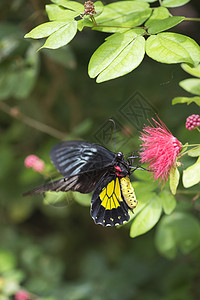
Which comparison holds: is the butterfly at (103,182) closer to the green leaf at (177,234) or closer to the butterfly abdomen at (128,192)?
the butterfly abdomen at (128,192)

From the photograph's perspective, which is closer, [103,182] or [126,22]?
[126,22]

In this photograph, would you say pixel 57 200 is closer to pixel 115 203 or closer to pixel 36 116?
pixel 115 203

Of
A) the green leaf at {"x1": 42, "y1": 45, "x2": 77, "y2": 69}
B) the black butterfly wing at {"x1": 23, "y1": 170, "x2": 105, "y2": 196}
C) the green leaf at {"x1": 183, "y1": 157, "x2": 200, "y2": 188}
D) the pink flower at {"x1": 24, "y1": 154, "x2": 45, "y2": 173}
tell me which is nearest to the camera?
the green leaf at {"x1": 183, "y1": 157, "x2": 200, "y2": 188}

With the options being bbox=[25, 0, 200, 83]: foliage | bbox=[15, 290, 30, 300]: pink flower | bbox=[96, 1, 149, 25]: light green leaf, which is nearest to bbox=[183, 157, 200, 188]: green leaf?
bbox=[25, 0, 200, 83]: foliage

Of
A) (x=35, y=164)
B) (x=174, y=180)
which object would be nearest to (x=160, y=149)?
(x=174, y=180)

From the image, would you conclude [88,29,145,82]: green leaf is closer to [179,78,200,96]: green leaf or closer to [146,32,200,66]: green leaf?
[146,32,200,66]: green leaf

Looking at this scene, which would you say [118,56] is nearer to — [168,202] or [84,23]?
[84,23]
